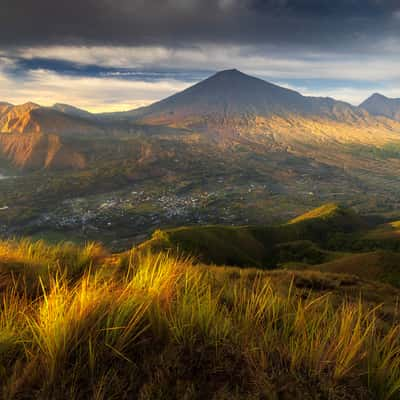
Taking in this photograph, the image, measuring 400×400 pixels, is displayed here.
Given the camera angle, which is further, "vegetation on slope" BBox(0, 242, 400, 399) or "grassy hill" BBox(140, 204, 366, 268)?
"grassy hill" BBox(140, 204, 366, 268)

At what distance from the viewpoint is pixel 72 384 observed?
2.47 m

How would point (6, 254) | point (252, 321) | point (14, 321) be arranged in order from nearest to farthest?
point (14, 321) → point (252, 321) → point (6, 254)

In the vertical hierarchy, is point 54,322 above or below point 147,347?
above

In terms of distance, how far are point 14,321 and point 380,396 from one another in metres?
3.68

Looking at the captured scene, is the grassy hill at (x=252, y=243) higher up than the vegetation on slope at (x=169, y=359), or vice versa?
the vegetation on slope at (x=169, y=359)

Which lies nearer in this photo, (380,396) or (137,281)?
(380,396)

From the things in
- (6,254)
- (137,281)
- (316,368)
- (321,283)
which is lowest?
(321,283)

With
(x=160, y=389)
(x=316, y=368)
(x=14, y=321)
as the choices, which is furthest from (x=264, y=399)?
(x=14, y=321)

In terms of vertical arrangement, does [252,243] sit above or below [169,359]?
below

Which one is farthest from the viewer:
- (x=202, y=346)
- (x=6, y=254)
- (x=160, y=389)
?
(x=6, y=254)

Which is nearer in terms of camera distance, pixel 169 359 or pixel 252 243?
pixel 169 359

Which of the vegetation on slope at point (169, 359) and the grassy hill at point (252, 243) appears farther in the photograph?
the grassy hill at point (252, 243)

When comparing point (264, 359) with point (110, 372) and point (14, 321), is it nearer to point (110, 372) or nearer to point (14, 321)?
point (110, 372)

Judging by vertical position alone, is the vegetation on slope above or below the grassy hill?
above
